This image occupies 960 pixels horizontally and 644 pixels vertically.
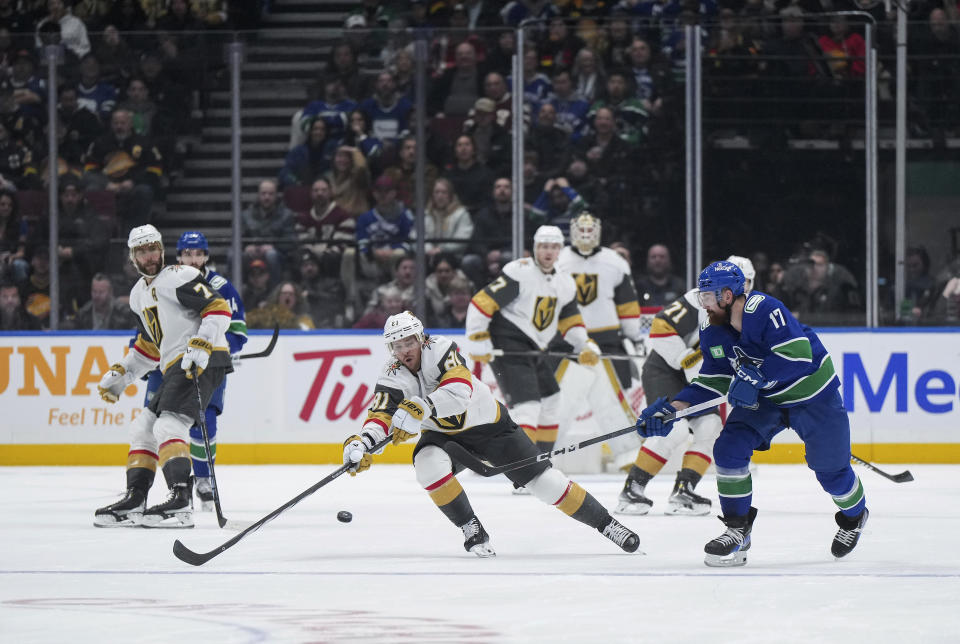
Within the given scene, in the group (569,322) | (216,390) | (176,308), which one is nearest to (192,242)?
(216,390)

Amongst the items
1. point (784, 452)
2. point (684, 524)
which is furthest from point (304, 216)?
point (684, 524)

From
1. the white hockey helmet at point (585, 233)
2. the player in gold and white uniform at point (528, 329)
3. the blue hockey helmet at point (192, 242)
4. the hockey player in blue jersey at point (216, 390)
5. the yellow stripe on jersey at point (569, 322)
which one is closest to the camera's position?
the hockey player in blue jersey at point (216, 390)

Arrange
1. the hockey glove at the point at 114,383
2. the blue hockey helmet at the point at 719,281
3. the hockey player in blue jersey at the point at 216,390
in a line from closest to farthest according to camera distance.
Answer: the blue hockey helmet at the point at 719,281 → the hockey glove at the point at 114,383 → the hockey player in blue jersey at the point at 216,390

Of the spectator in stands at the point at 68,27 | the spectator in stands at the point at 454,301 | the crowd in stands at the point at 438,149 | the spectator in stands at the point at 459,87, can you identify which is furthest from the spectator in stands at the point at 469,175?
the spectator in stands at the point at 68,27

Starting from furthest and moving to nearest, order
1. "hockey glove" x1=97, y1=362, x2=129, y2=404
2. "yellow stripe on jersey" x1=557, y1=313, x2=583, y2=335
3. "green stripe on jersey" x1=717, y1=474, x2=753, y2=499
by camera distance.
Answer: "yellow stripe on jersey" x1=557, y1=313, x2=583, y2=335 → "hockey glove" x1=97, y1=362, x2=129, y2=404 → "green stripe on jersey" x1=717, y1=474, x2=753, y2=499

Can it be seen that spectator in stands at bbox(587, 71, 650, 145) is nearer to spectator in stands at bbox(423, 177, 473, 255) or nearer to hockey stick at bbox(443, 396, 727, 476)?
spectator in stands at bbox(423, 177, 473, 255)

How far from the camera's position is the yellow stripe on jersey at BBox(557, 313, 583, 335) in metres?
8.13

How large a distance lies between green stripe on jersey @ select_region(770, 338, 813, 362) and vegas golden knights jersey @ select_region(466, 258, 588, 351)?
10.0ft

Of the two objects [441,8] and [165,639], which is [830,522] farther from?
[441,8]

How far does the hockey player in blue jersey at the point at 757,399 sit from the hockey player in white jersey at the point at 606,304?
3.31 m

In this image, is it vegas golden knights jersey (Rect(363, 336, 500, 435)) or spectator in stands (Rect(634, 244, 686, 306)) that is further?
spectator in stands (Rect(634, 244, 686, 306))

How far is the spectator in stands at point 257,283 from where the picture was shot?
31.2 ft

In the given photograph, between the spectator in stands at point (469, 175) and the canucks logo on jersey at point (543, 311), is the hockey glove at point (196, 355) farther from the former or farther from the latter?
the spectator in stands at point (469, 175)

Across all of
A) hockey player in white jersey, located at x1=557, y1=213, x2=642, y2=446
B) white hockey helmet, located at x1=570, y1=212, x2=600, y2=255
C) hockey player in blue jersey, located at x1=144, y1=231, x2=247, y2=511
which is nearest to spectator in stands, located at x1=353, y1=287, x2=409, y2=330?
hockey player in white jersey, located at x1=557, y1=213, x2=642, y2=446
